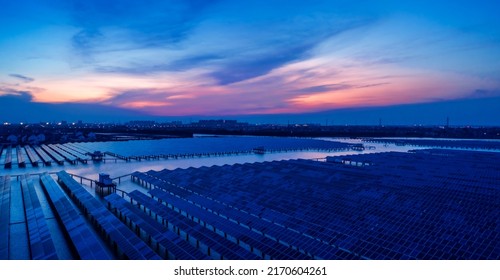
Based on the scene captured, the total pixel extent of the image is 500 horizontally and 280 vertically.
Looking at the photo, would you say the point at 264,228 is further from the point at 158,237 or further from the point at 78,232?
the point at 78,232

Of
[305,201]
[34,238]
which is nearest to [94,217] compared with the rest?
[34,238]

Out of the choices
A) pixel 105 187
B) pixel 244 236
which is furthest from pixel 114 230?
pixel 105 187

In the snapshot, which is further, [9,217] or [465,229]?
[9,217]

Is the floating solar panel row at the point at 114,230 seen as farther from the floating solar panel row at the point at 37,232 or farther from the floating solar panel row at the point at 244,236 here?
the floating solar panel row at the point at 244,236

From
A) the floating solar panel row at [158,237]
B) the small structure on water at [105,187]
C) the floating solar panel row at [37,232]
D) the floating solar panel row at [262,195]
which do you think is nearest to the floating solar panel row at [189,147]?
the small structure on water at [105,187]

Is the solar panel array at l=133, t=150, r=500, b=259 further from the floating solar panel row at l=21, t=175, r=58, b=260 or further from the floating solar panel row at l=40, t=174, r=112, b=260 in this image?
the floating solar panel row at l=21, t=175, r=58, b=260

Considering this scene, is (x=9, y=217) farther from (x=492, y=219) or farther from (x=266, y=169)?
(x=492, y=219)
